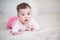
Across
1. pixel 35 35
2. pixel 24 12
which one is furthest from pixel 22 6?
pixel 35 35

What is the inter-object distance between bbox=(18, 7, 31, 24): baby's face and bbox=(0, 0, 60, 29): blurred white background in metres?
0.06

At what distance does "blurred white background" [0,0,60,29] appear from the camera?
51.1 inches

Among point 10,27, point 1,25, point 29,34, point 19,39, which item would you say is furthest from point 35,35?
point 1,25

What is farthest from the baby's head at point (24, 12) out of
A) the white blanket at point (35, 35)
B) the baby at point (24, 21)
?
the white blanket at point (35, 35)

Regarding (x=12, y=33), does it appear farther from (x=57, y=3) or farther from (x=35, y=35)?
(x=57, y=3)

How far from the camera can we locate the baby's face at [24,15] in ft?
4.12

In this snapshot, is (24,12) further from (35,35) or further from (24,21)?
(35,35)

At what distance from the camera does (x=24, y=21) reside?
1.27 m

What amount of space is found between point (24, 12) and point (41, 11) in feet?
0.67

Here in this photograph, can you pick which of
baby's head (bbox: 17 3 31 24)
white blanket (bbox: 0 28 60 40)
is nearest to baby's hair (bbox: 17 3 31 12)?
baby's head (bbox: 17 3 31 24)

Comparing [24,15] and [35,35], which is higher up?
[24,15]

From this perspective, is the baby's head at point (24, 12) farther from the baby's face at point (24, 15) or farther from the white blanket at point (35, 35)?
the white blanket at point (35, 35)

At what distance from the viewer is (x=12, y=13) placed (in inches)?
51.3

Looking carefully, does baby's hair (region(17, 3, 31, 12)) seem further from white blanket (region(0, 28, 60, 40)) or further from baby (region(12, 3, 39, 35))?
white blanket (region(0, 28, 60, 40))
